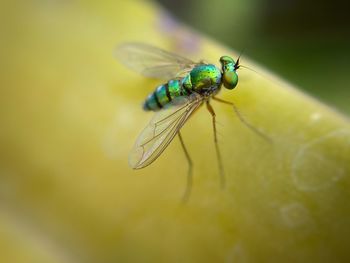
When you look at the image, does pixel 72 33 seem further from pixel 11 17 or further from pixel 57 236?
pixel 57 236

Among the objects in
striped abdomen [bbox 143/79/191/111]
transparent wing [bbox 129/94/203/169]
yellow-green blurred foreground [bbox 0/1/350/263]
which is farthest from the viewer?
striped abdomen [bbox 143/79/191/111]

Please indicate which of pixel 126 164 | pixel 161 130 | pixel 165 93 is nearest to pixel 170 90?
pixel 165 93

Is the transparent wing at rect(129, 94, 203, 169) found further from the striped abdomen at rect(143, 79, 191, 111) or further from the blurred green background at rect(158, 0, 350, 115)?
the blurred green background at rect(158, 0, 350, 115)

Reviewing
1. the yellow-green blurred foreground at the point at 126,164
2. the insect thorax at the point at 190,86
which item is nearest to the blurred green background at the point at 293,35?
the insect thorax at the point at 190,86

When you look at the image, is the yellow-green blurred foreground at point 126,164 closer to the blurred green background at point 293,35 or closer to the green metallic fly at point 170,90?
the green metallic fly at point 170,90

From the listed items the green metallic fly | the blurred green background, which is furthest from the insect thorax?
the blurred green background

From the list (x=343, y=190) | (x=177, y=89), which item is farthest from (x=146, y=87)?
(x=343, y=190)

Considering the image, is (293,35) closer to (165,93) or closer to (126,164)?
(165,93)
